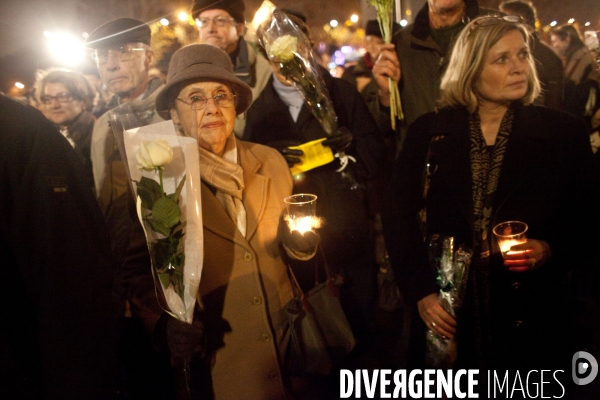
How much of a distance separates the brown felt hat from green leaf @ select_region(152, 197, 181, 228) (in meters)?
0.66

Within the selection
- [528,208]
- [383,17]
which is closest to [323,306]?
[528,208]

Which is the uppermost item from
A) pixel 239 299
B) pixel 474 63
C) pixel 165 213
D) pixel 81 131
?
pixel 81 131

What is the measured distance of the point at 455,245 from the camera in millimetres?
2176

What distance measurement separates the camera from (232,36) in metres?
3.62

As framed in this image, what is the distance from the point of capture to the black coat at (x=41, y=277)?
1551 mm

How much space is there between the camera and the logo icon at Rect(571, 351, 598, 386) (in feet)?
7.43

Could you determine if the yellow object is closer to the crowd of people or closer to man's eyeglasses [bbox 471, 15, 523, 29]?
the crowd of people

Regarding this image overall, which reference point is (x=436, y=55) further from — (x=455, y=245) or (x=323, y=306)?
(x=323, y=306)

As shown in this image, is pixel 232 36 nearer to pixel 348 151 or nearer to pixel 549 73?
pixel 348 151

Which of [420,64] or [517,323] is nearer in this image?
[517,323]

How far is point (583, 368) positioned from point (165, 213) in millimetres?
2480

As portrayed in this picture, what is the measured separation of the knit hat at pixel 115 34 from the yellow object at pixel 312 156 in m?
1.72

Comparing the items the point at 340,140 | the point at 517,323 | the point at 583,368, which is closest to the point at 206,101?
the point at 340,140

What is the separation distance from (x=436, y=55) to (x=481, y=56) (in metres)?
0.89
